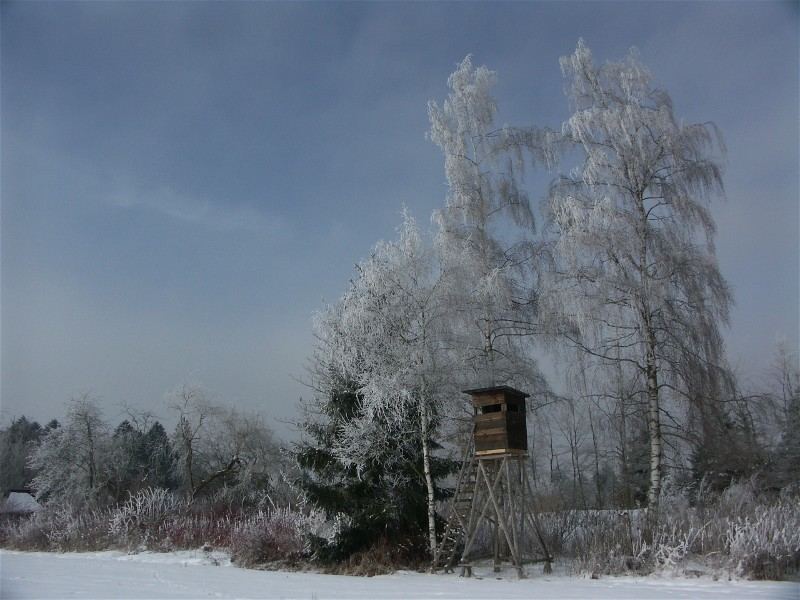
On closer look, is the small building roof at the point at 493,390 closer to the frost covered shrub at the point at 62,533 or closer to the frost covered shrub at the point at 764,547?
the frost covered shrub at the point at 764,547

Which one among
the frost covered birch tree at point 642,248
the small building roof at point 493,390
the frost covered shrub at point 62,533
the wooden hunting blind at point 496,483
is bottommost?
the frost covered shrub at point 62,533

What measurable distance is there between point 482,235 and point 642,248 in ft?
12.1

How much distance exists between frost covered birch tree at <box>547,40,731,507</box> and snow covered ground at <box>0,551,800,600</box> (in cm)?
312

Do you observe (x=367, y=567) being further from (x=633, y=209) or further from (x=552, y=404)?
(x=633, y=209)

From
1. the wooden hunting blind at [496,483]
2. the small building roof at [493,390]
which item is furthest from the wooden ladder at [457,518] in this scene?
the small building roof at [493,390]

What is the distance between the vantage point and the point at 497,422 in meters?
12.1

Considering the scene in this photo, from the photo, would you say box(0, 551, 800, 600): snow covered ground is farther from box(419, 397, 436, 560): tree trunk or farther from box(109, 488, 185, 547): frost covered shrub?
box(109, 488, 185, 547): frost covered shrub

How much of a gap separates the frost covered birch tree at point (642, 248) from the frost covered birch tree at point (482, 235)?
1226 mm

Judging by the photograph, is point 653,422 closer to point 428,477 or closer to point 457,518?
point 457,518

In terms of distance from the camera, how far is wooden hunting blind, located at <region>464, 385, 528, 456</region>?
473 inches

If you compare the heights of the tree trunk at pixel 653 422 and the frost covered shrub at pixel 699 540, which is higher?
the tree trunk at pixel 653 422

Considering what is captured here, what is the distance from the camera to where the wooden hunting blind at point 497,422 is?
12.0m

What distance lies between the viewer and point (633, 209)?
1473 centimetres

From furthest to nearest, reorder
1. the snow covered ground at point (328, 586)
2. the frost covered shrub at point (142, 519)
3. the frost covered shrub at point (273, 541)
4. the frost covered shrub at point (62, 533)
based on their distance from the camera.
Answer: the frost covered shrub at point (62, 533) < the frost covered shrub at point (142, 519) < the frost covered shrub at point (273, 541) < the snow covered ground at point (328, 586)
